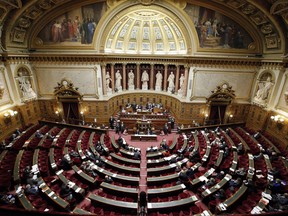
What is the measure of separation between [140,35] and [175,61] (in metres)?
6.36

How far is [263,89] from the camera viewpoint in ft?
58.1

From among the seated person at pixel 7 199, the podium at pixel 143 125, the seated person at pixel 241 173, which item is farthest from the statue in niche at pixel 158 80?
Answer: the seated person at pixel 7 199

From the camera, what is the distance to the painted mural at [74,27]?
16875mm

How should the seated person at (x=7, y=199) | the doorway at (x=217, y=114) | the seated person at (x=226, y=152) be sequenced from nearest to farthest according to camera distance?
the seated person at (x=7, y=199) < the seated person at (x=226, y=152) < the doorway at (x=217, y=114)

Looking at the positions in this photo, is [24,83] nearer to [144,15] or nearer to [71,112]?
[71,112]

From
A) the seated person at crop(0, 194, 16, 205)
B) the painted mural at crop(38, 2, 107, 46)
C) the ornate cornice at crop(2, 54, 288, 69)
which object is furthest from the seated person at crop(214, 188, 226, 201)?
the painted mural at crop(38, 2, 107, 46)

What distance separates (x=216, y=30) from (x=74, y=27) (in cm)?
1571

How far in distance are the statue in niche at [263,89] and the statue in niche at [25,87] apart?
2654 centimetres

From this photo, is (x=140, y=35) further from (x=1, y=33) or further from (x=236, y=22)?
(x=1, y=33)

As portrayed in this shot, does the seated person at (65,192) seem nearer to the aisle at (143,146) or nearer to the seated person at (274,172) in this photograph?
the aisle at (143,146)

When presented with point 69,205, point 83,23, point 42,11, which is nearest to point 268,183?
point 69,205

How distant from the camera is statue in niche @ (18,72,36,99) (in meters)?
17.6

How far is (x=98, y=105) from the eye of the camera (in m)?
20.0

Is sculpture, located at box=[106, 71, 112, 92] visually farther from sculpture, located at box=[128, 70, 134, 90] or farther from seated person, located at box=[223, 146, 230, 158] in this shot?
seated person, located at box=[223, 146, 230, 158]
